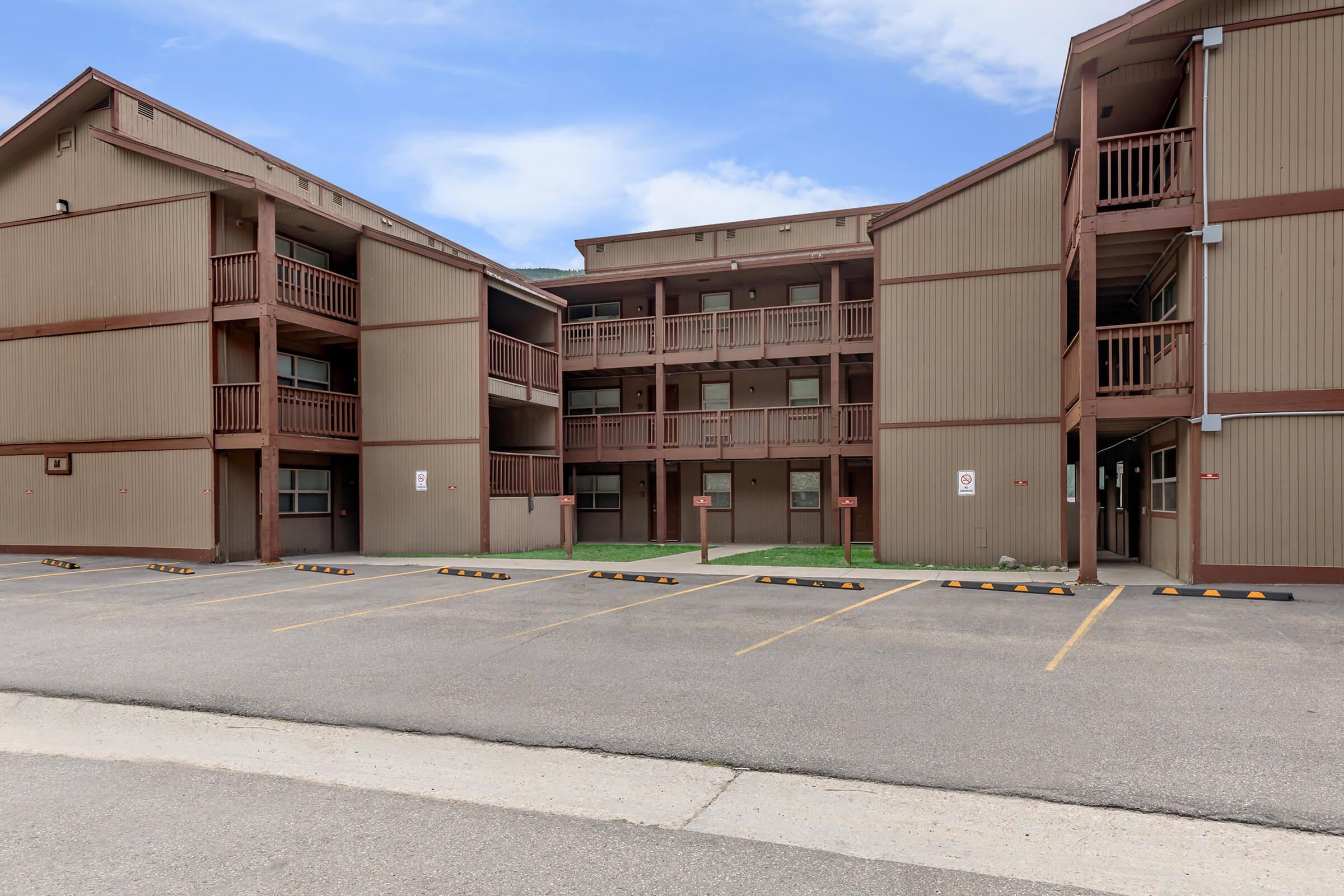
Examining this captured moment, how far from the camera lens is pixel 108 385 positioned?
20.2 metres

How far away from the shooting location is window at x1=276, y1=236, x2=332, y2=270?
2097 centimetres

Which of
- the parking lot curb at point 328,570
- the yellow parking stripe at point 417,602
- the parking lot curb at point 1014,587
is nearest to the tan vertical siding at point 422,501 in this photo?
the parking lot curb at point 328,570

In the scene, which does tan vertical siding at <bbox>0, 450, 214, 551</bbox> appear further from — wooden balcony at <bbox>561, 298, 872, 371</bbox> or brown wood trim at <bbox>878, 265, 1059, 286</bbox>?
brown wood trim at <bbox>878, 265, 1059, 286</bbox>

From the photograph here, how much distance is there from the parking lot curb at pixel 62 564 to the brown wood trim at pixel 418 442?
639 centimetres

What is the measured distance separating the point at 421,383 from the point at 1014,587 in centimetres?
1430

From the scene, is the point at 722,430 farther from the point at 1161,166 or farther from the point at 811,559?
the point at 1161,166

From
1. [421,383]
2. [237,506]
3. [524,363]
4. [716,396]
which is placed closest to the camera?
[237,506]

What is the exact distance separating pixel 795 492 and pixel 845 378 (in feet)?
11.8

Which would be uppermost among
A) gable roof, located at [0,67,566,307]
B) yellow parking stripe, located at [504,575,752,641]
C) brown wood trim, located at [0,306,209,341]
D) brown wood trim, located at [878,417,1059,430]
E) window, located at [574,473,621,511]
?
gable roof, located at [0,67,566,307]

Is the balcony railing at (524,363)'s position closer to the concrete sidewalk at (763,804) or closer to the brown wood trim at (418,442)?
the brown wood trim at (418,442)

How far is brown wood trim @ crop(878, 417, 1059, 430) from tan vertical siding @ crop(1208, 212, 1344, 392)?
387cm

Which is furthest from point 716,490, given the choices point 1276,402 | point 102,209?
point 102,209

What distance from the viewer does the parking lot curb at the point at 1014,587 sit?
1260 centimetres

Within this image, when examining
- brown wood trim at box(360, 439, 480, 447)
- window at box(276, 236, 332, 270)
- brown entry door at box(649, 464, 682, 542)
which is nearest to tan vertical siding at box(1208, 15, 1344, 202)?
brown wood trim at box(360, 439, 480, 447)
